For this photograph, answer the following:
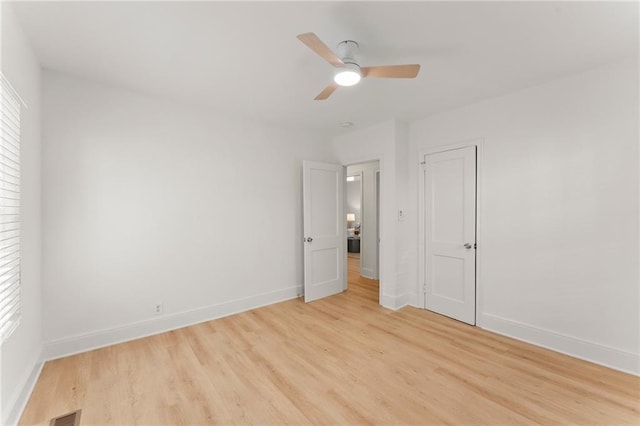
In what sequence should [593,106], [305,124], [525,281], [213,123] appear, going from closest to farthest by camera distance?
[593,106] → [525,281] → [213,123] → [305,124]

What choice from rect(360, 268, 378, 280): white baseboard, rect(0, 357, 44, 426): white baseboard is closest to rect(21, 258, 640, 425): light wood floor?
rect(0, 357, 44, 426): white baseboard

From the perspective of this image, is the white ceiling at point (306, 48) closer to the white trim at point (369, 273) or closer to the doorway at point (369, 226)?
the doorway at point (369, 226)

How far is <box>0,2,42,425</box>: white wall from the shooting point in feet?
5.87

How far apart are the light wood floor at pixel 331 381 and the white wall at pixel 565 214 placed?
1.03ft

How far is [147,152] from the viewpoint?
3127mm

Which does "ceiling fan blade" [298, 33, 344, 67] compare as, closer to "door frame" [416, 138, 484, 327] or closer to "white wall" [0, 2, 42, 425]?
"white wall" [0, 2, 42, 425]

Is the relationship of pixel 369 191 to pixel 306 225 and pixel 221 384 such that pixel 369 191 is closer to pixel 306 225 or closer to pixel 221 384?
pixel 306 225

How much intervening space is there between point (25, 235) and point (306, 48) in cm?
261

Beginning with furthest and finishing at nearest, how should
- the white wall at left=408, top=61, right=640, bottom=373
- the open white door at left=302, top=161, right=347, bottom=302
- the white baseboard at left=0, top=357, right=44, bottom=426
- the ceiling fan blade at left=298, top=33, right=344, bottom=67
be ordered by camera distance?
the open white door at left=302, top=161, right=347, bottom=302 → the white wall at left=408, top=61, right=640, bottom=373 → the white baseboard at left=0, top=357, right=44, bottom=426 → the ceiling fan blade at left=298, top=33, right=344, bottom=67

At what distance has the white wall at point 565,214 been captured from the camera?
2.42 meters

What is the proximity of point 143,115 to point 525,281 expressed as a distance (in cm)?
450

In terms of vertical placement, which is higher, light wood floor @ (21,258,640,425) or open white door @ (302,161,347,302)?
open white door @ (302,161,347,302)

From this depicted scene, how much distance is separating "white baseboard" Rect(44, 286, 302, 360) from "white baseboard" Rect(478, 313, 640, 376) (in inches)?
108

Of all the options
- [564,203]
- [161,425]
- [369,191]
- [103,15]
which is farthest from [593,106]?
[161,425]
